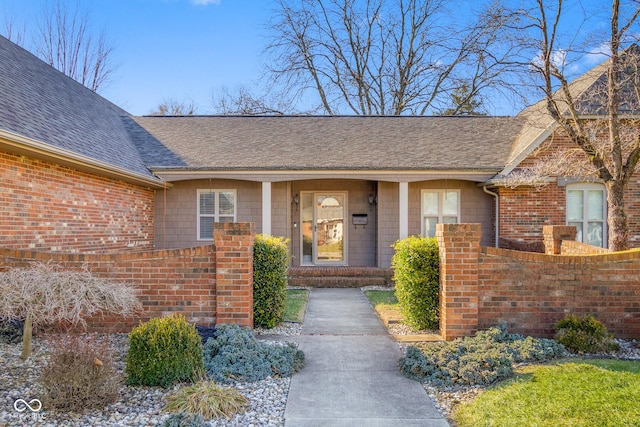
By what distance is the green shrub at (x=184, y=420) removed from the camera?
124 inches

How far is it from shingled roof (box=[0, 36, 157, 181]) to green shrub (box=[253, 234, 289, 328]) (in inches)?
148

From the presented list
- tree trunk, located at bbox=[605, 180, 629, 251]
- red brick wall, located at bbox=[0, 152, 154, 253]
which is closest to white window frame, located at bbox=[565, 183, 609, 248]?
tree trunk, located at bbox=[605, 180, 629, 251]

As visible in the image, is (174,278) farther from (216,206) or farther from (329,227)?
(329,227)

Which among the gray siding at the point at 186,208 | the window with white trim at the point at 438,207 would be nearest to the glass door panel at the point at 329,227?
the gray siding at the point at 186,208

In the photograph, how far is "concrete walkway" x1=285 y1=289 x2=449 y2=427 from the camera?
3.52 m

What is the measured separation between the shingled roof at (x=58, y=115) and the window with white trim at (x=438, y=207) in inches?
286

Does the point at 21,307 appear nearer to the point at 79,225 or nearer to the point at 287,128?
the point at 79,225

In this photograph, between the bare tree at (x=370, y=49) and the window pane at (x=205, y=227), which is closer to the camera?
the window pane at (x=205, y=227)

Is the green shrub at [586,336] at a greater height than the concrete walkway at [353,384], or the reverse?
the green shrub at [586,336]

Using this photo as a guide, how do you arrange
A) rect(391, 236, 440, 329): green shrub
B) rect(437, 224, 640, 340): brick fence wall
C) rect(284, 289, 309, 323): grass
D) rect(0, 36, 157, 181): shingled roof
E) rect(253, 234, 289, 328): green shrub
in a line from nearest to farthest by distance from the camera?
rect(437, 224, 640, 340): brick fence wall → rect(391, 236, 440, 329): green shrub → rect(253, 234, 289, 328): green shrub → rect(284, 289, 309, 323): grass → rect(0, 36, 157, 181): shingled roof

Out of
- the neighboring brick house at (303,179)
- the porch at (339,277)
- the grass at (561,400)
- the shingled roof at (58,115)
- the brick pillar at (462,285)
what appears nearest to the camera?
the grass at (561,400)

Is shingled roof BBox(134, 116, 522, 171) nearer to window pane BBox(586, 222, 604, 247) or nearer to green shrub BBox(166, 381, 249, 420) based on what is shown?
window pane BBox(586, 222, 604, 247)

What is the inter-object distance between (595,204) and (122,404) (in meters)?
11.6

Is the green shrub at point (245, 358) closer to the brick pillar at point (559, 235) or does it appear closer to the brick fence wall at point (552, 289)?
the brick fence wall at point (552, 289)
